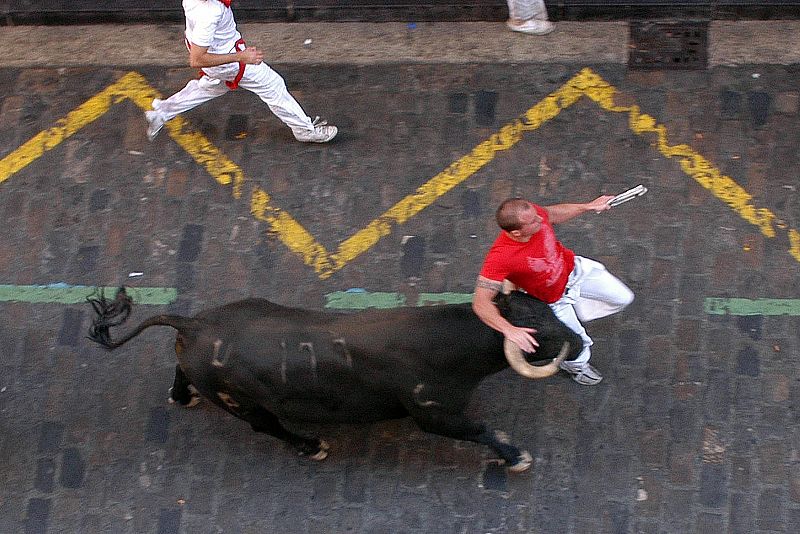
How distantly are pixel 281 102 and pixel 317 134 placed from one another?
384 mm

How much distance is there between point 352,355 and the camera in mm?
5383

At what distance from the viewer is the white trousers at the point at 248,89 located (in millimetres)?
6816

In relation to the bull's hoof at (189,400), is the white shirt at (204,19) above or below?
above

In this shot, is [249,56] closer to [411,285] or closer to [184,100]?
[184,100]

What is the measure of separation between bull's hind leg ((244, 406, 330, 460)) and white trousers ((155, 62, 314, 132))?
7.17 ft

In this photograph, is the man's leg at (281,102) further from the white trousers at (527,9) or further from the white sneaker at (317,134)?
the white trousers at (527,9)

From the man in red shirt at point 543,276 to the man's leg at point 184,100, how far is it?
254 cm

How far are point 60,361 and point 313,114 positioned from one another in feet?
8.17

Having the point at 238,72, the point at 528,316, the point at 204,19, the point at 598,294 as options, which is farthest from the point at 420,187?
the point at 528,316

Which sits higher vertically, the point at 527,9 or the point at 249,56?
the point at 249,56

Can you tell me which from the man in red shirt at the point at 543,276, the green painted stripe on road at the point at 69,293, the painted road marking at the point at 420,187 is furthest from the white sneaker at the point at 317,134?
the man in red shirt at the point at 543,276

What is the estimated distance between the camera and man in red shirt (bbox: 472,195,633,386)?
5.14 meters

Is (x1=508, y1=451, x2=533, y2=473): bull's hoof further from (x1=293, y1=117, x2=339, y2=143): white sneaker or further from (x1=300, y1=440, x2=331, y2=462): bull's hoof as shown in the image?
(x1=293, y1=117, x2=339, y2=143): white sneaker

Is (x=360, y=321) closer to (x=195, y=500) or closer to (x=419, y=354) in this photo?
(x=419, y=354)
